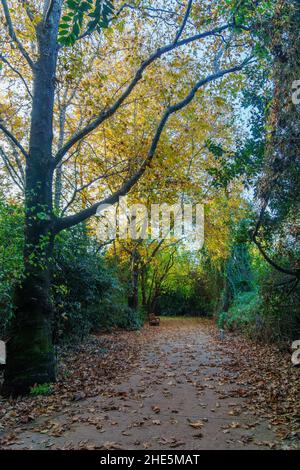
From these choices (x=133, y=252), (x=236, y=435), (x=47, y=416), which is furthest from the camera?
(x=133, y=252)

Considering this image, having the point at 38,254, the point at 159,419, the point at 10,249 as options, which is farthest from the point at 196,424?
the point at 10,249

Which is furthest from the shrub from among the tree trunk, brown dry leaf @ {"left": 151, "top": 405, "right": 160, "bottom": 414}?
the tree trunk

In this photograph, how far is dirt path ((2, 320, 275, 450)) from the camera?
4.10 m

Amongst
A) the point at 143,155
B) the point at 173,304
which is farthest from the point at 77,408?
the point at 173,304

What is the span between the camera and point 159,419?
4867 millimetres

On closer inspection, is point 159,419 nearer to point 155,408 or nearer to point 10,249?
point 155,408

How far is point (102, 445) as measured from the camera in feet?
13.3

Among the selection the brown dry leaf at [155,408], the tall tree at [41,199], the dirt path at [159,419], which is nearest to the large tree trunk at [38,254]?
the tall tree at [41,199]

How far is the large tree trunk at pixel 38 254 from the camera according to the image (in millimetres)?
6547

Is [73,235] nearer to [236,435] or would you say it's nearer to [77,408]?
[77,408]

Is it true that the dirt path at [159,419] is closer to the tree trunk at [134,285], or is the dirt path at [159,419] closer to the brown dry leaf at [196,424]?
the brown dry leaf at [196,424]

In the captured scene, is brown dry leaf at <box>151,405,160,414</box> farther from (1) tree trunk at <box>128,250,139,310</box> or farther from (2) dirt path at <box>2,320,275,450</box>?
(1) tree trunk at <box>128,250,139,310</box>
